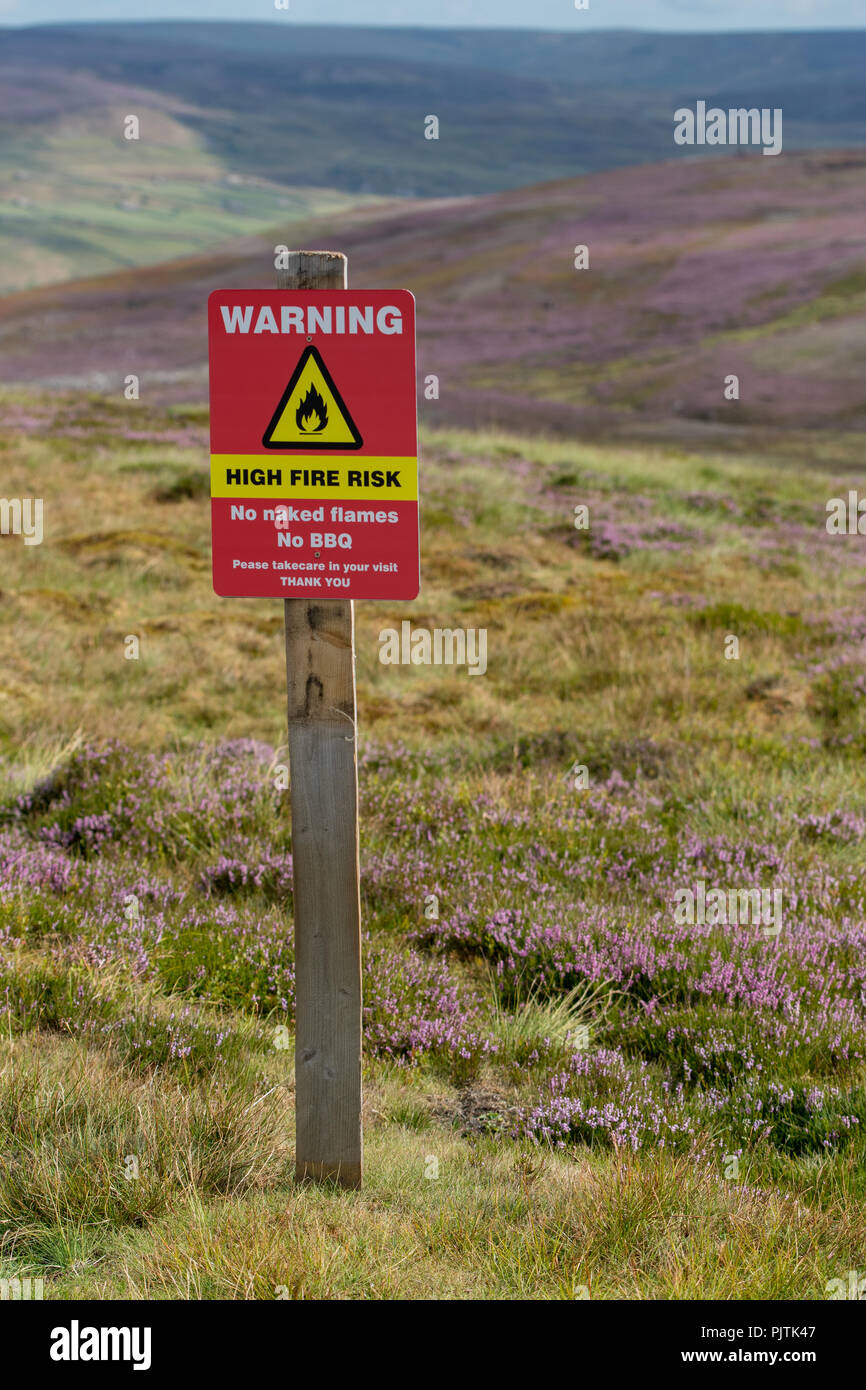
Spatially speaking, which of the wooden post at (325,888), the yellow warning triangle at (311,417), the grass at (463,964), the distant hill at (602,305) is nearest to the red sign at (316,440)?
the yellow warning triangle at (311,417)

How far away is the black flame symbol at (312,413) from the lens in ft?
11.1

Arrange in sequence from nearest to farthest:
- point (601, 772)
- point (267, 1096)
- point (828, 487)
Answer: point (267, 1096) < point (601, 772) < point (828, 487)

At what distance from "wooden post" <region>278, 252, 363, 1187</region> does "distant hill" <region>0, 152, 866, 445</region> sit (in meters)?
26.4

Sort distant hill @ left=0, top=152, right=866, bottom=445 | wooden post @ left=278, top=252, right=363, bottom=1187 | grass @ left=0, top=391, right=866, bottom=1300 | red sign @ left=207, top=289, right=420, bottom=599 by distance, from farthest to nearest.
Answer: distant hill @ left=0, top=152, right=866, bottom=445 < wooden post @ left=278, top=252, right=363, bottom=1187 < red sign @ left=207, top=289, right=420, bottom=599 < grass @ left=0, top=391, right=866, bottom=1300

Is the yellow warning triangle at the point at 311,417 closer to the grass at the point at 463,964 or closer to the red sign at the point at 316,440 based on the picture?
the red sign at the point at 316,440

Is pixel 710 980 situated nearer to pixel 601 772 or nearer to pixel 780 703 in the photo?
pixel 601 772

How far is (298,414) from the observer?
3.40m

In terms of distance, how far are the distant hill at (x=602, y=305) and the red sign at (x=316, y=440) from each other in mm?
26294

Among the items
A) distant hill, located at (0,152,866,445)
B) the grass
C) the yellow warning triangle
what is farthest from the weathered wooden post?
distant hill, located at (0,152,866,445)

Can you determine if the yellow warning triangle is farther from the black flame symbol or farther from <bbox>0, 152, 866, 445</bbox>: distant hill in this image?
<bbox>0, 152, 866, 445</bbox>: distant hill

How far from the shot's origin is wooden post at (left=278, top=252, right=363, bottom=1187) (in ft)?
11.4
